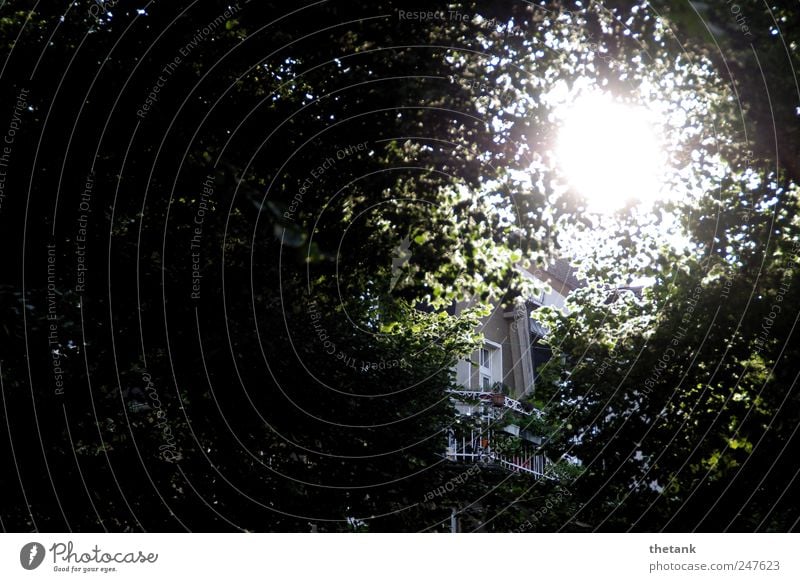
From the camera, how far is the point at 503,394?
39.8 feet

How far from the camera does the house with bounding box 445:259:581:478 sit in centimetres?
1127

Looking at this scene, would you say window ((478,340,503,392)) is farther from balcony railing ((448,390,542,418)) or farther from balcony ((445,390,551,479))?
balcony ((445,390,551,479))

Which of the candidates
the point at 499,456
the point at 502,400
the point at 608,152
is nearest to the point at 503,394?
the point at 502,400

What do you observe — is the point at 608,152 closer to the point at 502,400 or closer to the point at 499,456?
the point at 502,400

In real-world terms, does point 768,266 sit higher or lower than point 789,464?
higher

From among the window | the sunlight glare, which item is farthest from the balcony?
the sunlight glare

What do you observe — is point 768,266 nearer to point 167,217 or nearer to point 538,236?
point 538,236

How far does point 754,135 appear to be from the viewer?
8.93 m

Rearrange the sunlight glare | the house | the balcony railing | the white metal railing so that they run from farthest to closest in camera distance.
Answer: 1. the white metal railing
2. the balcony railing
3. the house
4. the sunlight glare

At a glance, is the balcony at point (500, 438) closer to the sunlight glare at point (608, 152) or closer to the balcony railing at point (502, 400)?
the balcony railing at point (502, 400)

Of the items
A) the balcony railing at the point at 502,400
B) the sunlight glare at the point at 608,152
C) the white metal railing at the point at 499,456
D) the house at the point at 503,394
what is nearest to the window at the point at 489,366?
the house at the point at 503,394

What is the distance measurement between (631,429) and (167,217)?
723 centimetres

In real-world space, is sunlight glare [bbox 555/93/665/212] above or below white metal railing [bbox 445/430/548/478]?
above

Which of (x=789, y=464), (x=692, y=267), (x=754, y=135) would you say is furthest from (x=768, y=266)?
(x=789, y=464)
